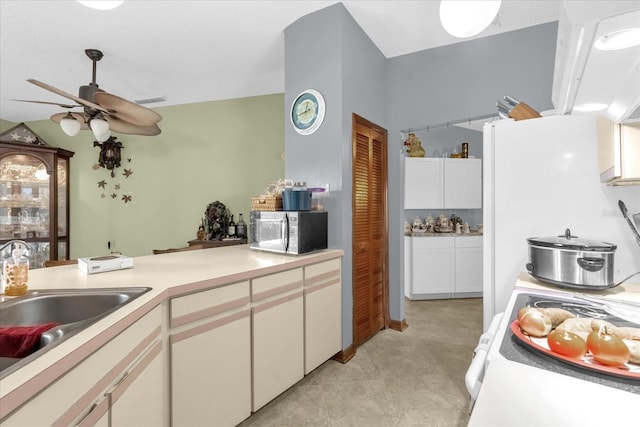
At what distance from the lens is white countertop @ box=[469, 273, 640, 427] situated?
1.96ft

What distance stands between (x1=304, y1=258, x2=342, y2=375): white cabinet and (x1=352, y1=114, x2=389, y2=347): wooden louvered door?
0.97 ft

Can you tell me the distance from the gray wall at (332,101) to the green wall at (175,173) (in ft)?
5.08

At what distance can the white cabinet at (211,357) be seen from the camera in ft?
4.53

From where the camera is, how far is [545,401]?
2.11ft

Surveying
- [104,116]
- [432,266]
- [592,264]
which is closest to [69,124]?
[104,116]

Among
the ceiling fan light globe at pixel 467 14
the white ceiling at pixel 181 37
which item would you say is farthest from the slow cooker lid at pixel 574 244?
the white ceiling at pixel 181 37

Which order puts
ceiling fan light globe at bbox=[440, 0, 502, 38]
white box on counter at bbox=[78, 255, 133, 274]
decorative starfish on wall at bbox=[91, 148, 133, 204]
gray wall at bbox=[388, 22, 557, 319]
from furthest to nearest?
decorative starfish on wall at bbox=[91, 148, 133, 204] < gray wall at bbox=[388, 22, 557, 319] < white box on counter at bbox=[78, 255, 133, 274] < ceiling fan light globe at bbox=[440, 0, 502, 38]

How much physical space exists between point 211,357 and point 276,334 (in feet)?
1.51

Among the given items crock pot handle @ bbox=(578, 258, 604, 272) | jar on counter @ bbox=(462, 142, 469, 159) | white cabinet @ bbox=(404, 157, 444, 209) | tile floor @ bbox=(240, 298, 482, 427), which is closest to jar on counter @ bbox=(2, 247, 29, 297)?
tile floor @ bbox=(240, 298, 482, 427)

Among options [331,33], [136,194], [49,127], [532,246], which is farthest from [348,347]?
[49,127]

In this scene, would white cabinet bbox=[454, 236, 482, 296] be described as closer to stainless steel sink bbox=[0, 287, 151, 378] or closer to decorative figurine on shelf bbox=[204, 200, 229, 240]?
decorative figurine on shelf bbox=[204, 200, 229, 240]

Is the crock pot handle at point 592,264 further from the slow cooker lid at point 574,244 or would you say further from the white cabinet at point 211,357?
the white cabinet at point 211,357

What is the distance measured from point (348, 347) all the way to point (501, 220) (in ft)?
5.15

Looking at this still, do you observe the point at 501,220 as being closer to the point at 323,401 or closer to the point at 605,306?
the point at 605,306
